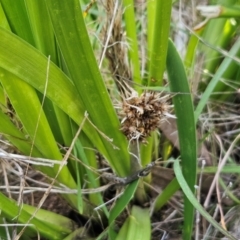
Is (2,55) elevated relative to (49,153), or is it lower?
elevated

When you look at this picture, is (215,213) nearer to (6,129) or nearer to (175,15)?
(6,129)

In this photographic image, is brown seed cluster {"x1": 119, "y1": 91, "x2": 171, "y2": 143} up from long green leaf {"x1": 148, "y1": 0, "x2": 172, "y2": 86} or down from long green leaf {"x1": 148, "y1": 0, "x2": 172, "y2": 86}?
down

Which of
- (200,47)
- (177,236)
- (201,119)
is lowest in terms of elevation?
(177,236)

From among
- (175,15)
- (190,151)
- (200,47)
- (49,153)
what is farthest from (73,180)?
(175,15)

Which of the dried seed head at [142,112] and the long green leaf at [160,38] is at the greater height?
the long green leaf at [160,38]

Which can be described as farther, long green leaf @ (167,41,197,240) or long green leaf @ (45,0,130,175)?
long green leaf @ (167,41,197,240)

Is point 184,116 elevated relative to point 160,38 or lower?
lower
